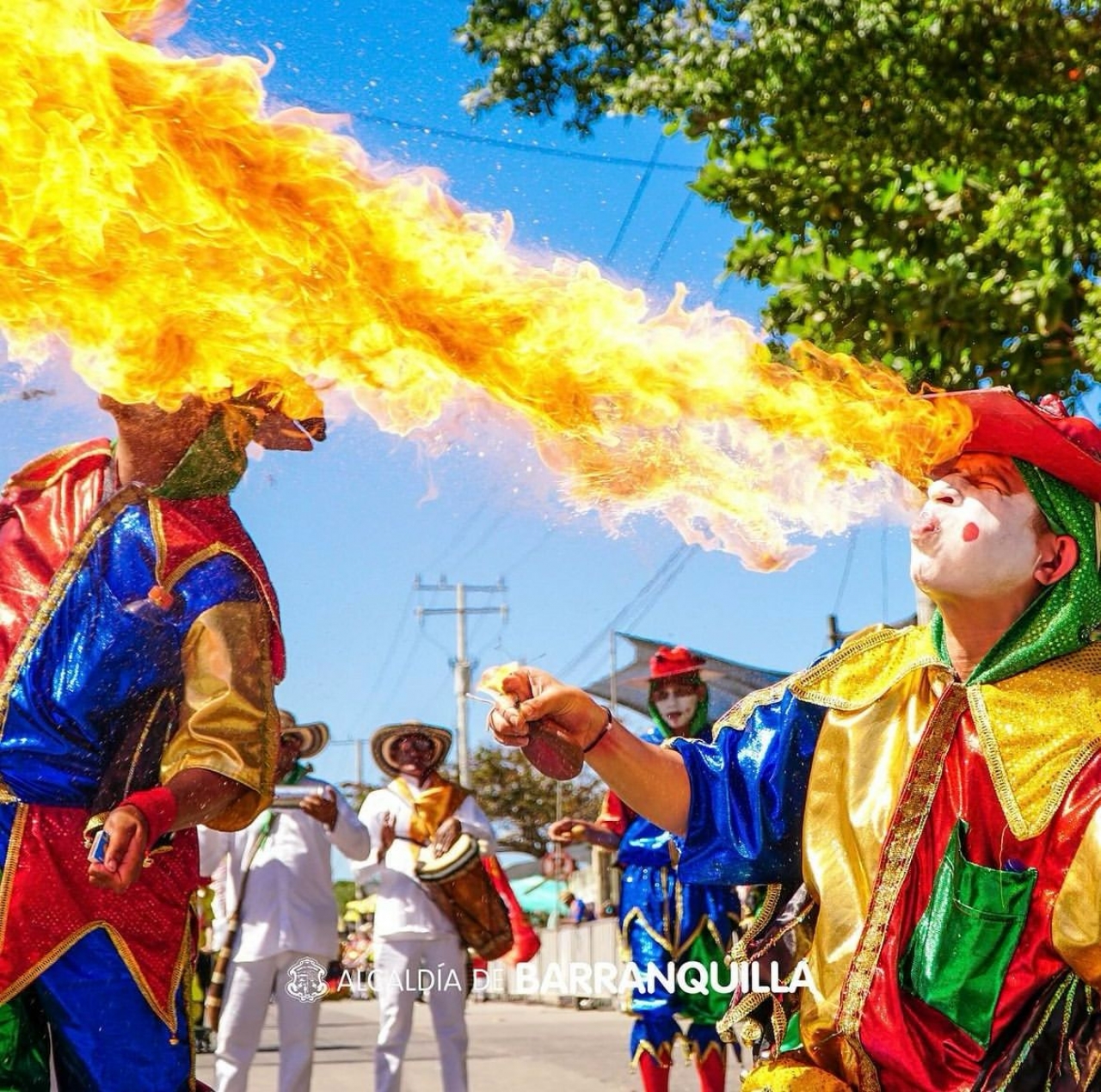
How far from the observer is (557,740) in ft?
11.9

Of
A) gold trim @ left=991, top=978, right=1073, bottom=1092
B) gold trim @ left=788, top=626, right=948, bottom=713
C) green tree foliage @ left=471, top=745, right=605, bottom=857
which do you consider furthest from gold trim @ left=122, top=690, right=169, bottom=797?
green tree foliage @ left=471, top=745, right=605, bottom=857

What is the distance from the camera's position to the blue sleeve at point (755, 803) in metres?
3.78

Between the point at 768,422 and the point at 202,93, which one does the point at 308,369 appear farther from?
the point at 768,422

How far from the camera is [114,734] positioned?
3.73 metres

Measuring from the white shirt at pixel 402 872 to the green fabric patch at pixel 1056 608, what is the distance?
4698 mm

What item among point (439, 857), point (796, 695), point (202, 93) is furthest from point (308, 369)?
point (439, 857)

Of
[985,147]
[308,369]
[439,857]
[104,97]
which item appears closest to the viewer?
[104,97]

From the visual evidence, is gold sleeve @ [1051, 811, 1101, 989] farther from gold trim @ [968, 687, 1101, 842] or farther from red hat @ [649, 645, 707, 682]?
red hat @ [649, 645, 707, 682]

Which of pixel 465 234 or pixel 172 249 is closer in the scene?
pixel 172 249

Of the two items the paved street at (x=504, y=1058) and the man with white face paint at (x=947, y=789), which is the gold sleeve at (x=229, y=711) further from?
the paved street at (x=504, y=1058)

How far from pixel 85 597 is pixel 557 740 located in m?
1.02

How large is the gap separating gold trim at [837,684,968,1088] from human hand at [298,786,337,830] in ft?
13.7

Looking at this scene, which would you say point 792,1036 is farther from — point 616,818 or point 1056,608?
point 616,818

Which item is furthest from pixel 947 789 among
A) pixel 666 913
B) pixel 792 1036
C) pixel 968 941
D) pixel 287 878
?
pixel 666 913
